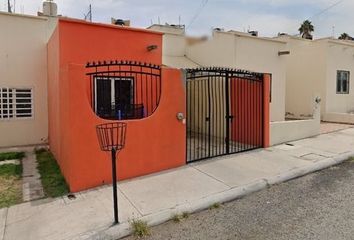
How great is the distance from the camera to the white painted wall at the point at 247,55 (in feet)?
47.2

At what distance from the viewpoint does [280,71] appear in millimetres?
16172

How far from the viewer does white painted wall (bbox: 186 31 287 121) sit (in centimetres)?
1438

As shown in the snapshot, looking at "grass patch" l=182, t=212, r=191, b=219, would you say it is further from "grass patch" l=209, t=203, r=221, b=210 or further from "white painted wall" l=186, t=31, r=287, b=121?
"white painted wall" l=186, t=31, r=287, b=121

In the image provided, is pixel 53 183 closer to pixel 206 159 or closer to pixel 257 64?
pixel 206 159

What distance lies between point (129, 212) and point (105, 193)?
1207mm

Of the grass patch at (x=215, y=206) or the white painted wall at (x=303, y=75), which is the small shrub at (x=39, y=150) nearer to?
the grass patch at (x=215, y=206)

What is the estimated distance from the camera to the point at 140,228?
5.09 metres

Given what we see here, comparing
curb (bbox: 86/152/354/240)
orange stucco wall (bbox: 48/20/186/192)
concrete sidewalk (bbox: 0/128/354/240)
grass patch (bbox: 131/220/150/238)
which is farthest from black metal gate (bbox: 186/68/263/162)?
grass patch (bbox: 131/220/150/238)

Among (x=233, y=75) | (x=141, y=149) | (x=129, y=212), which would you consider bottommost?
(x=129, y=212)

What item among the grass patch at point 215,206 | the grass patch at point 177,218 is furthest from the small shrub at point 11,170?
the grass patch at point 215,206

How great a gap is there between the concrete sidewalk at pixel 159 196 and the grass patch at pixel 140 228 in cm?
12

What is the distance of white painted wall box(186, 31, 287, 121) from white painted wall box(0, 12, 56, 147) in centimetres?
713

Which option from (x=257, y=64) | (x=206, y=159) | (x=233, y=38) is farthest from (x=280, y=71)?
(x=206, y=159)

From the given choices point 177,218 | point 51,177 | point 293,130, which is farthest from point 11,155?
point 293,130
